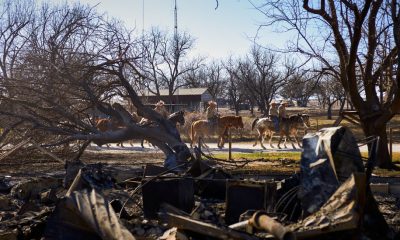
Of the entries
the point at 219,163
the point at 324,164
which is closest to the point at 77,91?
the point at 219,163

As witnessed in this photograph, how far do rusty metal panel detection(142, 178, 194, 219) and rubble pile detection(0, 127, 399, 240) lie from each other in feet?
0.04

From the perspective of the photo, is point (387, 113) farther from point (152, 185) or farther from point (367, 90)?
point (152, 185)

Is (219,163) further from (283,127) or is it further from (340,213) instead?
(283,127)

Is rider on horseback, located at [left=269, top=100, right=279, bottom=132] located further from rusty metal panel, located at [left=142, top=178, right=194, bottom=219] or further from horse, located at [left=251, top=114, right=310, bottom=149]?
rusty metal panel, located at [left=142, top=178, right=194, bottom=219]

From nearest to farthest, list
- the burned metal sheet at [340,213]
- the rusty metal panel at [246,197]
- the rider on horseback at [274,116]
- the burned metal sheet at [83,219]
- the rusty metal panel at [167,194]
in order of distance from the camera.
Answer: the burned metal sheet at [340,213] → the burned metal sheet at [83,219] → the rusty metal panel at [246,197] → the rusty metal panel at [167,194] → the rider on horseback at [274,116]

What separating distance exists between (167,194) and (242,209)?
3.51 feet

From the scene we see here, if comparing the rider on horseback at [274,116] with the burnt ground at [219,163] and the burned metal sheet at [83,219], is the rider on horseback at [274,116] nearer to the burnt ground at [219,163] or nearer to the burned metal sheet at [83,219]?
the burnt ground at [219,163]

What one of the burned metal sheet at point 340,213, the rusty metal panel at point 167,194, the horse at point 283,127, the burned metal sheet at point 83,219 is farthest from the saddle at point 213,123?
the burned metal sheet at point 340,213

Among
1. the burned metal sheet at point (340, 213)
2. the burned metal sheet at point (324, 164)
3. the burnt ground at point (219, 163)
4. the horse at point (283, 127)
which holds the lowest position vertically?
the burnt ground at point (219, 163)

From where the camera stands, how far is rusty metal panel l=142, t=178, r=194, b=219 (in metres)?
7.16

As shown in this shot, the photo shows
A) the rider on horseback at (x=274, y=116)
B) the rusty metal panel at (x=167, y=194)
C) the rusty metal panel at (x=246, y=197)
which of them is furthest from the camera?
the rider on horseback at (x=274, y=116)

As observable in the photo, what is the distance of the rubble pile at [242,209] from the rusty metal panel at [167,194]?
0.01 m

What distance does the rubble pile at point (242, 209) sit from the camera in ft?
16.0

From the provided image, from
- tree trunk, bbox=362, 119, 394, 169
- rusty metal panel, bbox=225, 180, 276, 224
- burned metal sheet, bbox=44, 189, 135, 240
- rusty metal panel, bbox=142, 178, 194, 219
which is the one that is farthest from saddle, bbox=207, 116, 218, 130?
burned metal sheet, bbox=44, 189, 135, 240
